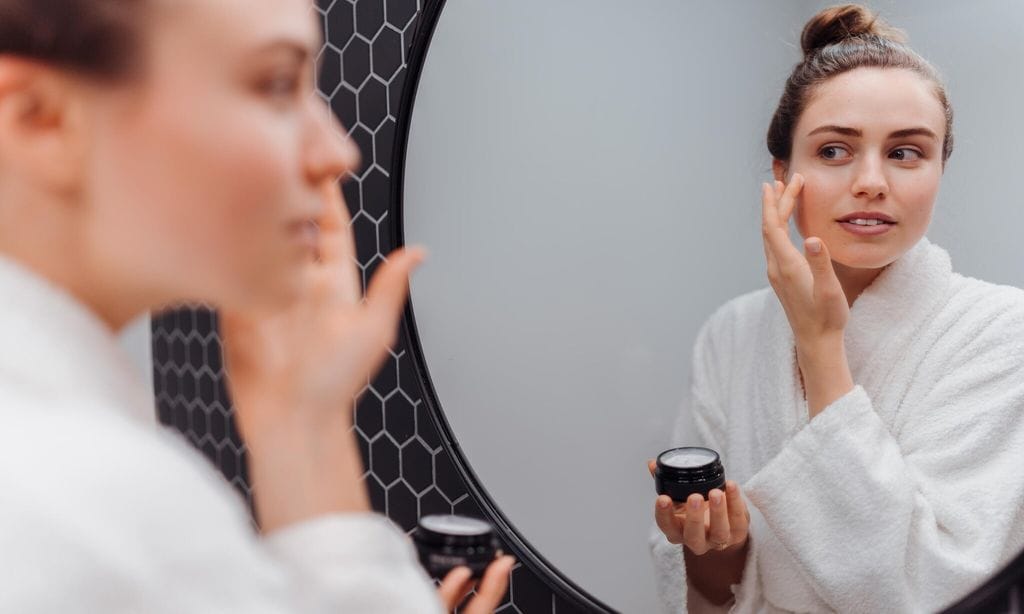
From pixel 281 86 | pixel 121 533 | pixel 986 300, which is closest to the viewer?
pixel 121 533

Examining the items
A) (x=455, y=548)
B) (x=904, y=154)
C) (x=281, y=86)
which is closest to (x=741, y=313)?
(x=904, y=154)

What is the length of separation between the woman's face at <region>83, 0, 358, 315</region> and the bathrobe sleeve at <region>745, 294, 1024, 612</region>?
384 millimetres

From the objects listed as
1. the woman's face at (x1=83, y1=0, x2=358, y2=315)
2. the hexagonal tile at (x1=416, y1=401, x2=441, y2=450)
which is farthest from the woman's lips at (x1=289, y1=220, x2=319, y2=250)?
the hexagonal tile at (x1=416, y1=401, x2=441, y2=450)

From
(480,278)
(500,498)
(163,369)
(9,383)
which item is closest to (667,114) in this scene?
(480,278)

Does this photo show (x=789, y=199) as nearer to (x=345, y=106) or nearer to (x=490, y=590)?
(x=490, y=590)

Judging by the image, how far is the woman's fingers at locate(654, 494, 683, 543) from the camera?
28.7 inches

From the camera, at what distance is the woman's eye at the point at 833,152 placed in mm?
614

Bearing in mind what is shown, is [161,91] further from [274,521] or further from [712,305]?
[712,305]

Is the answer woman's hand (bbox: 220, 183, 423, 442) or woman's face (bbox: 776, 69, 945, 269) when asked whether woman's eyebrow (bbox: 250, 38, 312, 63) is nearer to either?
woman's hand (bbox: 220, 183, 423, 442)

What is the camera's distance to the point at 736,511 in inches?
27.3

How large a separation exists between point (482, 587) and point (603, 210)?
31 centimetres

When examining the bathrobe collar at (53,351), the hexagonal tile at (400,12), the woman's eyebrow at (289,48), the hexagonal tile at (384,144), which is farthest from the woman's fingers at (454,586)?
the hexagonal tile at (400,12)

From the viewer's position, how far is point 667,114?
715 millimetres

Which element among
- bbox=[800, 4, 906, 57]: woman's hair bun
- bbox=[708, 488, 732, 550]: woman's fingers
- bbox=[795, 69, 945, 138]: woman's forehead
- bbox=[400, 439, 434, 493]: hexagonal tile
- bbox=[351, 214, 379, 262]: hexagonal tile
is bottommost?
bbox=[400, 439, 434, 493]: hexagonal tile
